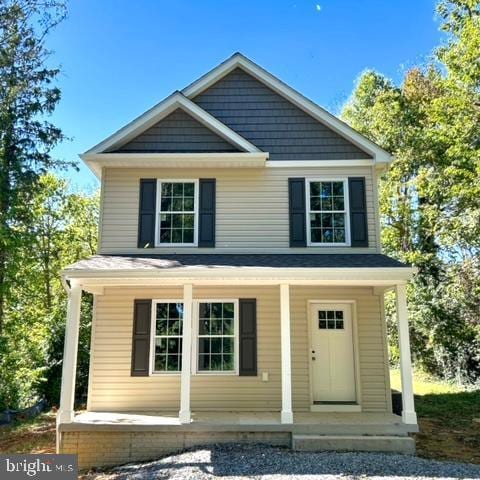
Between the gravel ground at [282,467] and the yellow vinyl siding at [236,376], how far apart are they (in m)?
1.75

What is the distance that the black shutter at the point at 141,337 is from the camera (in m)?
8.63

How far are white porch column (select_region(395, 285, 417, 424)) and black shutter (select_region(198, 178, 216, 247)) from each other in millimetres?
3828

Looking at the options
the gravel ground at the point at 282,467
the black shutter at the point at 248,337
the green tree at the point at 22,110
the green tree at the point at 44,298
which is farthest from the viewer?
the green tree at the point at 44,298

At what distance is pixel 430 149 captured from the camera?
58.2ft

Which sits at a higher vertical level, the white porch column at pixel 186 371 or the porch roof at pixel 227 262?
the porch roof at pixel 227 262

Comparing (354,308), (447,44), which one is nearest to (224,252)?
(354,308)

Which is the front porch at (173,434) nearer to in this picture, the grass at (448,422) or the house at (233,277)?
the house at (233,277)

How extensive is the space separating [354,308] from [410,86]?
583 inches

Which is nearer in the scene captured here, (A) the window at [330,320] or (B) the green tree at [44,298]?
(A) the window at [330,320]

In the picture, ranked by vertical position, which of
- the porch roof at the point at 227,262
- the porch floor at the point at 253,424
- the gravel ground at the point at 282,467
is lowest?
the gravel ground at the point at 282,467

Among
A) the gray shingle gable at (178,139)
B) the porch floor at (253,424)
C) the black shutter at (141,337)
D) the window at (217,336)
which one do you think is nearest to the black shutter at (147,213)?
the gray shingle gable at (178,139)

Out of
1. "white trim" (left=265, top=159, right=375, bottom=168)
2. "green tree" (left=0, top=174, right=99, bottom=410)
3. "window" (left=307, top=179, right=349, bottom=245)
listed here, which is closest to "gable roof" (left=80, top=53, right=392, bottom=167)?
"white trim" (left=265, top=159, right=375, bottom=168)

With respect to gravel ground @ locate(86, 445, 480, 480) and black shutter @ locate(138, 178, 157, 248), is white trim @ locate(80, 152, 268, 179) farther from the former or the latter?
gravel ground @ locate(86, 445, 480, 480)

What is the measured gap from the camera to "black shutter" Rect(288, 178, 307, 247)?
921 cm
